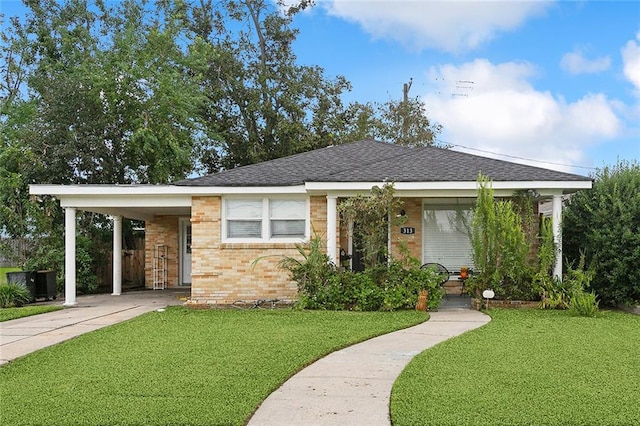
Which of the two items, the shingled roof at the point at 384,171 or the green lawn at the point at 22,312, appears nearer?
the green lawn at the point at 22,312

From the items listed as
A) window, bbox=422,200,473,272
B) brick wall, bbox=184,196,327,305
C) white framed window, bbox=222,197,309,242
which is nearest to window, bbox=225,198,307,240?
white framed window, bbox=222,197,309,242

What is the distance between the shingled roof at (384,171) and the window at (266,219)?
0.52m

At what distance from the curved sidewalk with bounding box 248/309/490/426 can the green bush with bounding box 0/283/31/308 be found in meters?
9.52

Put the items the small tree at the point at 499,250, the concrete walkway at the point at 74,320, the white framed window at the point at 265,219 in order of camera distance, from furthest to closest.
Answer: the white framed window at the point at 265,219 → the small tree at the point at 499,250 → the concrete walkway at the point at 74,320

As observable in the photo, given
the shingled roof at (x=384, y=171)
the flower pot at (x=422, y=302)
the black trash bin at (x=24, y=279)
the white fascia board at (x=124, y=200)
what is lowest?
the flower pot at (x=422, y=302)

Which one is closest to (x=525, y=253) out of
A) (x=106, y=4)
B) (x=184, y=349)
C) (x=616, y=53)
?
(x=616, y=53)

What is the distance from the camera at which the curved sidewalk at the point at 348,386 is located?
5012 millimetres

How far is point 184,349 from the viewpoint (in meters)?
7.86

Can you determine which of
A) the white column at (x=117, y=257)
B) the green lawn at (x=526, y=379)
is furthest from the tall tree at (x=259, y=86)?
the green lawn at (x=526, y=379)

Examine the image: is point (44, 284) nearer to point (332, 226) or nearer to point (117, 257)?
point (117, 257)

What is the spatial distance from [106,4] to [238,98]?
21.7ft

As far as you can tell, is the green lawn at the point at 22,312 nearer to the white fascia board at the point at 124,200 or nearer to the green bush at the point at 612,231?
the white fascia board at the point at 124,200

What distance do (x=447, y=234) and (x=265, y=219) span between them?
4.51 meters

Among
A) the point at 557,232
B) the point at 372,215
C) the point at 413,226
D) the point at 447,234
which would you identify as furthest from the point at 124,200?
the point at 557,232
